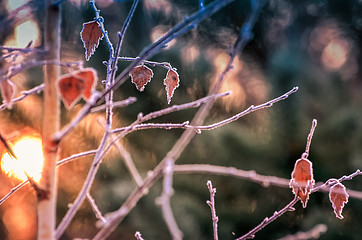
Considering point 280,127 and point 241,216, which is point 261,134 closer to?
point 280,127

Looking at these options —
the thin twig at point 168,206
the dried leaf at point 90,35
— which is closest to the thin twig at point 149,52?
the thin twig at point 168,206

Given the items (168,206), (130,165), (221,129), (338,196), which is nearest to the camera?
(168,206)

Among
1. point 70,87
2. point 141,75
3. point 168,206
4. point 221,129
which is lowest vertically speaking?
point 168,206

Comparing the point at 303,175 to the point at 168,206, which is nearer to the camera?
the point at 168,206

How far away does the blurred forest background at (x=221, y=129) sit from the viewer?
8.98 ft

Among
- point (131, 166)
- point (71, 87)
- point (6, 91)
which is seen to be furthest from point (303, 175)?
point (6, 91)

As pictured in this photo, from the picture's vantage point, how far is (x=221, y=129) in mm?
2729

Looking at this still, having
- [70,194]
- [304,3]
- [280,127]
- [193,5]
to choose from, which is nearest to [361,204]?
[280,127]

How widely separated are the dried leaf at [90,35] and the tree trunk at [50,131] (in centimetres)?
18

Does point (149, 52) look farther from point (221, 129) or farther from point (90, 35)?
point (221, 129)

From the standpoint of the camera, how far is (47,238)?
0.52 m

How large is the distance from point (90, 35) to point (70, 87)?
0.30 metres

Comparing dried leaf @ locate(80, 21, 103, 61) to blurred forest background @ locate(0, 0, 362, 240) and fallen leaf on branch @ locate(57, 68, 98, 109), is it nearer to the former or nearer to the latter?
fallen leaf on branch @ locate(57, 68, 98, 109)

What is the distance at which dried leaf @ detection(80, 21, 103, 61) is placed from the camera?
0.74 m
